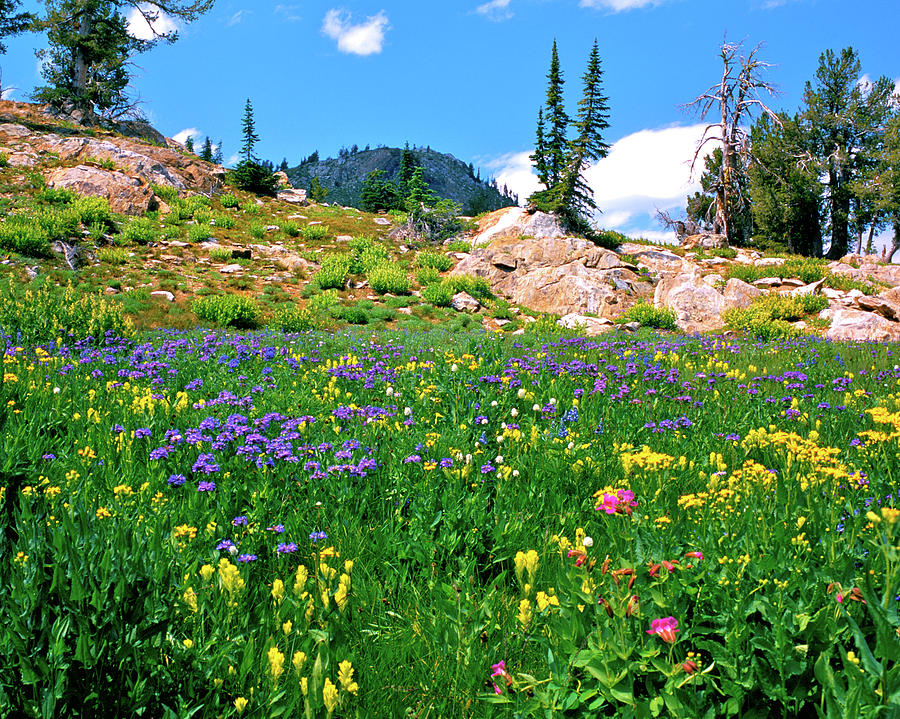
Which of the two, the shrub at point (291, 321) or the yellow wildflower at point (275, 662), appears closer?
the yellow wildflower at point (275, 662)

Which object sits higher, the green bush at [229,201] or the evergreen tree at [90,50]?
the evergreen tree at [90,50]

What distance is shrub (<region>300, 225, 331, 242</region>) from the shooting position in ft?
80.7

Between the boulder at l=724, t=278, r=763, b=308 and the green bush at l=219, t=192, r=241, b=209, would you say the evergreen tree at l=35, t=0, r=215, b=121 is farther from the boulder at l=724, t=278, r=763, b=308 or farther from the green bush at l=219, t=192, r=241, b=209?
the boulder at l=724, t=278, r=763, b=308

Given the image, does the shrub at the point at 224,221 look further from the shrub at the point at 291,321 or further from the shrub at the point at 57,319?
the shrub at the point at 57,319

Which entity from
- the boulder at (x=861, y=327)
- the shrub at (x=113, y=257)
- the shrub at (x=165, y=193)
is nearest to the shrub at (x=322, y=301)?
the shrub at (x=113, y=257)

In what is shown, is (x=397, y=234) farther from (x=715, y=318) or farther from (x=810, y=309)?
(x=810, y=309)

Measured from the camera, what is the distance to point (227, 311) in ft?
42.4

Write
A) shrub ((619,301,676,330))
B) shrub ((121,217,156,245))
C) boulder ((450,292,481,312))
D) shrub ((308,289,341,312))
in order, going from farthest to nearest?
shrub ((121,217,156,245))
boulder ((450,292,481,312))
shrub ((619,301,676,330))
shrub ((308,289,341,312))

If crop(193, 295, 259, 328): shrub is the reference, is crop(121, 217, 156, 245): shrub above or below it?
above

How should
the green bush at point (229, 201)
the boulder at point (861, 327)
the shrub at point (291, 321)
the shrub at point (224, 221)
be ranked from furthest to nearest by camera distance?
the green bush at point (229, 201) < the shrub at point (224, 221) < the shrub at point (291, 321) < the boulder at point (861, 327)

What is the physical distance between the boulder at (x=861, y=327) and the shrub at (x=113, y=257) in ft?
68.0

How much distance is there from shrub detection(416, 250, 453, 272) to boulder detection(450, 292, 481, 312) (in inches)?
155

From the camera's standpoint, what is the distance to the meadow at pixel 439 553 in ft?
5.40

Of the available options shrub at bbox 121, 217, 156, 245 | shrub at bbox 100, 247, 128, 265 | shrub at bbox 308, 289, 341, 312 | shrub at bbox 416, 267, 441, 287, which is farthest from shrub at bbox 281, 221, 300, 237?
shrub at bbox 308, 289, 341, 312
